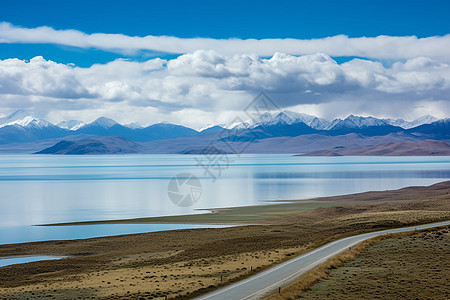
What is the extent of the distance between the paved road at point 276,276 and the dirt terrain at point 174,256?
83cm

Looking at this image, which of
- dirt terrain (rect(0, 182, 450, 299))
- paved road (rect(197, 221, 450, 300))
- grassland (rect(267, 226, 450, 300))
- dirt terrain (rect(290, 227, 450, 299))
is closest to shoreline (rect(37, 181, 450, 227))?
dirt terrain (rect(0, 182, 450, 299))

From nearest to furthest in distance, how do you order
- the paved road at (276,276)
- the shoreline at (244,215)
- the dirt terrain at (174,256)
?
the paved road at (276,276) → the dirt terrain at (174,256) → the shoreline at (244,215)

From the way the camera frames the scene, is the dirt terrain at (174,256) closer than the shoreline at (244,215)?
Yes

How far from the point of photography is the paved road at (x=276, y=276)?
21000 mm

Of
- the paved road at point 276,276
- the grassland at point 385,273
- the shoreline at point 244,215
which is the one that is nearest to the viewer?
the paved road at point 276,276

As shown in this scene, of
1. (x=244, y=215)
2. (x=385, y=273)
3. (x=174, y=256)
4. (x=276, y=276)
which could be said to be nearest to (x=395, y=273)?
(x=385, y=273)

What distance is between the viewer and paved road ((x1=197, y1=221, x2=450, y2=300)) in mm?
21000

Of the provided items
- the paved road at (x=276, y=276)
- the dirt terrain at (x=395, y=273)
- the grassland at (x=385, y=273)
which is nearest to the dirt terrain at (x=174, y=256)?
the paved road at (x=276, y=276)

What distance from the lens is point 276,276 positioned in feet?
80.6

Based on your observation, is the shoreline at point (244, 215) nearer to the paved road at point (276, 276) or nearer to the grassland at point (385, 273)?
the grassland at point (385, 273)

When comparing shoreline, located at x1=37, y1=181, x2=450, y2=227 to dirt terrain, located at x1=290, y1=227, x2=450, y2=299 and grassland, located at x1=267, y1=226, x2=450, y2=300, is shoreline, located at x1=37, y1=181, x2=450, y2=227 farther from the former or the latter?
dirt terrain, located at x1=290, y1=227, x2=450, y2=299

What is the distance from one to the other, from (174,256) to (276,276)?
43.1 feet

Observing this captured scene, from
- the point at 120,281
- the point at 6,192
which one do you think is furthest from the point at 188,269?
the point at 6,192

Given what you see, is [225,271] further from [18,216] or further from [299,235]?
[18,216]
